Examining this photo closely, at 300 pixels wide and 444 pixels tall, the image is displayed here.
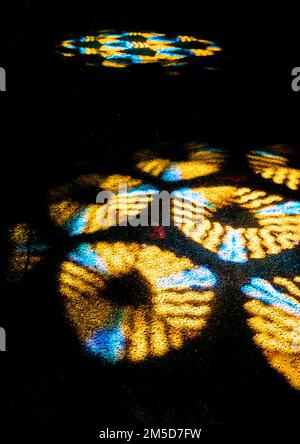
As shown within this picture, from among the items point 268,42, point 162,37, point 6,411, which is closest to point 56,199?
point 6,411

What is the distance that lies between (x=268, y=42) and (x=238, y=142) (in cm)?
472

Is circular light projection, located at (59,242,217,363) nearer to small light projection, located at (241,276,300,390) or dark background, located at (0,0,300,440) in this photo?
dark background, located at (0,0,300,440)

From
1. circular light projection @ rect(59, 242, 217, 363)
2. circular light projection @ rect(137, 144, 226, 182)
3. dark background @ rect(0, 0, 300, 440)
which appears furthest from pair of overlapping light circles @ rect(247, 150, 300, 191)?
circular light projection @ rect(59, 242, 217, 363)

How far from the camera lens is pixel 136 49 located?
6117 millimetres

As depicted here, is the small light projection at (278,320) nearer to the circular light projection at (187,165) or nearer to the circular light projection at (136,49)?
the circular light projection at (187,165)

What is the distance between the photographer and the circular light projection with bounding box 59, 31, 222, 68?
5.55 metres

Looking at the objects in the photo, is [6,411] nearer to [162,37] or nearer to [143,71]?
[143,71]

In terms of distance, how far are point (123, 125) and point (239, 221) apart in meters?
2.12

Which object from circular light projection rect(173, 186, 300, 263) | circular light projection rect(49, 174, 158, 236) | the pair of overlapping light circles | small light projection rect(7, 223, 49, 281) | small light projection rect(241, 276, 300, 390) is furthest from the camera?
the pair of overlapping light circles

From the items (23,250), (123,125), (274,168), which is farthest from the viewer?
(123,125)

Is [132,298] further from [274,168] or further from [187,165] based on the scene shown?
→ [274,168]

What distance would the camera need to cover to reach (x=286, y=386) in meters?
1.45

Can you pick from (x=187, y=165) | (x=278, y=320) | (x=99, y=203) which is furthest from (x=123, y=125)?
(x=278, y=320)

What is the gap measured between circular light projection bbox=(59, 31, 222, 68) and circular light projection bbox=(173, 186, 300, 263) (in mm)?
3822
